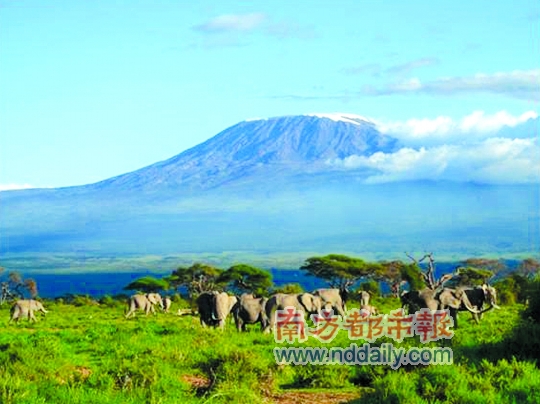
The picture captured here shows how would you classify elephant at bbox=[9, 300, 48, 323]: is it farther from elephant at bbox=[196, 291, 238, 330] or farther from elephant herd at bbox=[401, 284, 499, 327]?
elephant herd at bbox=[401, 284, 499, 327]

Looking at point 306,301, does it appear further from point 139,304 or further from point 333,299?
point 139,304

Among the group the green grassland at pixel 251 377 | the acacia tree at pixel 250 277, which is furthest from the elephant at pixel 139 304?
the acacia tree at pixel 250 277

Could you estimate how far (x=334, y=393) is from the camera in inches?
535

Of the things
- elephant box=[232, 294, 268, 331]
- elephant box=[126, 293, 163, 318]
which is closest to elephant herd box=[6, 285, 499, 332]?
elephant box=[232, 294, 268, 331]

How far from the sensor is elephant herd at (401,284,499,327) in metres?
→ 25.3

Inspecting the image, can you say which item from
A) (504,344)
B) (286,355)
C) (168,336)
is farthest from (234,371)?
(168,336)

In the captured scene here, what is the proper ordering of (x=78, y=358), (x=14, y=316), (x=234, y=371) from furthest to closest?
(x=14, y=316) → (x=78, y=358) → (x=234, y=371)

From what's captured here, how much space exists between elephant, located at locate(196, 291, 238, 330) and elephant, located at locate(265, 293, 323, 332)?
160cm

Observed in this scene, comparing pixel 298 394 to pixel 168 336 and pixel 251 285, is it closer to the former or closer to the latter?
pixel 168 336

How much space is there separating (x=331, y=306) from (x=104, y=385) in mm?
14937

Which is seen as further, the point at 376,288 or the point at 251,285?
the point at 251,285

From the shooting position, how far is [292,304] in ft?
80.0

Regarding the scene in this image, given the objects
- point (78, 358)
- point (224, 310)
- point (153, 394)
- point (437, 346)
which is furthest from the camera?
point (224, 310)

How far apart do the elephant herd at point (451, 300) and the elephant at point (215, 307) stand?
499 cm
